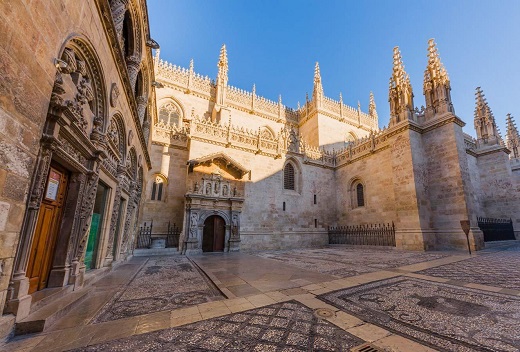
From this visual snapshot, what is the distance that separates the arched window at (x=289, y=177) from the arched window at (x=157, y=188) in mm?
9178

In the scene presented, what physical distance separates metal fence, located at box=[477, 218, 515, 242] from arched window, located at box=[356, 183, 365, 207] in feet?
21.5

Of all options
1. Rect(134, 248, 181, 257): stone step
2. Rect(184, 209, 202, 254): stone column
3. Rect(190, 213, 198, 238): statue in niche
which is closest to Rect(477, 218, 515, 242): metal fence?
Rect(184, 209, 202, 254): stone column

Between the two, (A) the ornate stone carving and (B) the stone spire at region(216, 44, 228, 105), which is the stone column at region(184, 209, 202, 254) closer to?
(A) the ornate stone carving

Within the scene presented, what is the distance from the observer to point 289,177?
1808 cm

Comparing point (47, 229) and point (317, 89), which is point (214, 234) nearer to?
point (47, 229)

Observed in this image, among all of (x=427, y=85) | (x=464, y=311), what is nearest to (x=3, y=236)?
(x=464, y=311)

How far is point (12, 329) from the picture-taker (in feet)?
8.61

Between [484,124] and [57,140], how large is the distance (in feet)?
86.0

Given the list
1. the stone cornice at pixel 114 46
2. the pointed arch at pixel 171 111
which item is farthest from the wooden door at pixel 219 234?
the pointed arch at pixel 171 111

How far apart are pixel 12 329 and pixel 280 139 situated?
16.7 m

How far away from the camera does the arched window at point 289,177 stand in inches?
700

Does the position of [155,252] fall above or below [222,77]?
below

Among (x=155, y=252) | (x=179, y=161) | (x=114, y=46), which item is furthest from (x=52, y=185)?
(x=179, y=161)

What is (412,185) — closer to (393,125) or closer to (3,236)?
(393,125)
